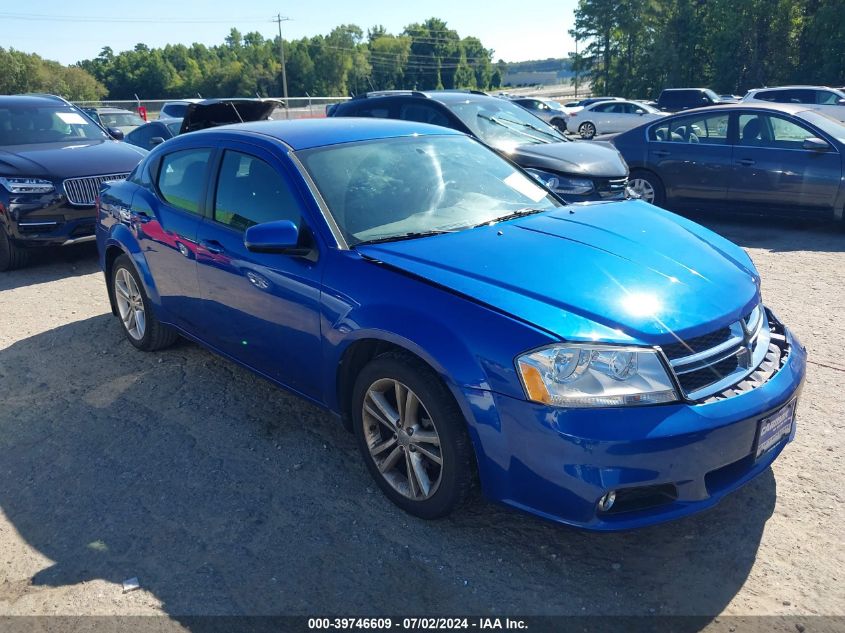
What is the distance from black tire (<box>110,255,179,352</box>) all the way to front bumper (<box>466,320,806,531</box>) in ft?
10.1

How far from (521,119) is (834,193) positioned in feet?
12.3

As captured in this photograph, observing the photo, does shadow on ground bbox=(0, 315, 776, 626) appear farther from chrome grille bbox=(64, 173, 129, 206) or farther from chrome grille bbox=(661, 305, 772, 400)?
chrome grille bbox=(64, 173, 129, 206)

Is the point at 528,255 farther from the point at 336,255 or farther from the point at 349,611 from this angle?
the point at 349,611

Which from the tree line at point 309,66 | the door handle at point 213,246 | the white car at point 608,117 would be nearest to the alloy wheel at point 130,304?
the door handle at point 213,246

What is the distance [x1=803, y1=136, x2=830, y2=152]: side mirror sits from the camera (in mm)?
8250

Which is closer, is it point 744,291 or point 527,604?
point 527,604

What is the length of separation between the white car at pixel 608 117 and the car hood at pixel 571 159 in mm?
19827

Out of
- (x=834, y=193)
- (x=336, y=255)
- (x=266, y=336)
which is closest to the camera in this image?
(x=336, y=255)

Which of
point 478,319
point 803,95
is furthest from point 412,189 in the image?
point 803,95

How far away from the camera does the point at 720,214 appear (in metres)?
9.55

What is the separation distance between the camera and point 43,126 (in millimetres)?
8891

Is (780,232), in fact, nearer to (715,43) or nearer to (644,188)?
(644,188)

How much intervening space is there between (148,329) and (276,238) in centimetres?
226

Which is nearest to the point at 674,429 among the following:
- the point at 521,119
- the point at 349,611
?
the point at 349,611
